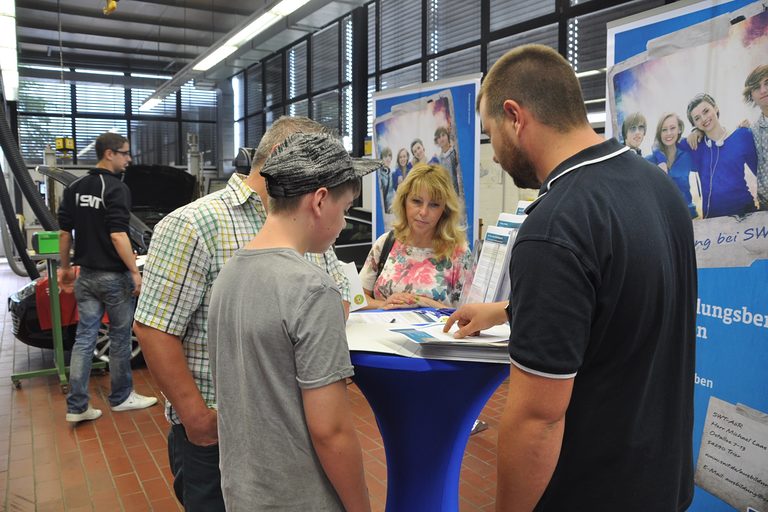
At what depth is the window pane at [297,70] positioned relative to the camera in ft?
38.1

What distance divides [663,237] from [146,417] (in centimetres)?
382

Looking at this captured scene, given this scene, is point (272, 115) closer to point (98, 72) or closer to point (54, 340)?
point (98, 72)

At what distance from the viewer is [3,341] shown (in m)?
6.16

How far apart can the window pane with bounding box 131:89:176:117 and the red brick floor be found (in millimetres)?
11375

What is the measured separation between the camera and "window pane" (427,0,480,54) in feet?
24.0

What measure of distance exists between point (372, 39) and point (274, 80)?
3935 mm

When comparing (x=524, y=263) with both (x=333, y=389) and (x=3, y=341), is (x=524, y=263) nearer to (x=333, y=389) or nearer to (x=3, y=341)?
(x=333, y=389)

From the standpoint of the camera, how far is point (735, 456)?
2105mm

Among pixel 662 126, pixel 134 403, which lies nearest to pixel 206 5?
pixel 134 403

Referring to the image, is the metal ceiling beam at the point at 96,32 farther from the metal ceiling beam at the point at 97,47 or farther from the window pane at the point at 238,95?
the window pane at the point at 238,95

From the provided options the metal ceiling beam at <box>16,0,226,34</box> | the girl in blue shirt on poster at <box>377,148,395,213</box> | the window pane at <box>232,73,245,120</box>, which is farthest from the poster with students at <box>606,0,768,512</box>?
the window pane at <box>232,73,245,120</box>

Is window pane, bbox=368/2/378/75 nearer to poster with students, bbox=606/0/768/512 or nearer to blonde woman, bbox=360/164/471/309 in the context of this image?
blonde woman, bbox=360/164/471/309

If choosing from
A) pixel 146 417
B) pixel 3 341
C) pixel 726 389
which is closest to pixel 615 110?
pixel 726 389

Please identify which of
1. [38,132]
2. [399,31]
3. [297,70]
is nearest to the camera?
[399,31]
